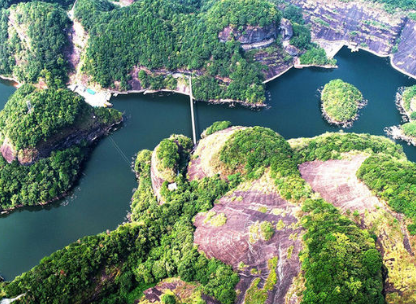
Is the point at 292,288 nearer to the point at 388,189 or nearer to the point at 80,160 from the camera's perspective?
the point at 388,189

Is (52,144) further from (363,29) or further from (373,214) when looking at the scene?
(363,29)

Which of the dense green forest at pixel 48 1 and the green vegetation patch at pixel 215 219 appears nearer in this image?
the green vegetation patch at pixel 215 219

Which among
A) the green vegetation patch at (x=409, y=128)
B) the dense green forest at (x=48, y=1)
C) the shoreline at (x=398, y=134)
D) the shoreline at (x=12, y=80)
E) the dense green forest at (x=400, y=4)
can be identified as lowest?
the shoreline at (x=398, y=134)

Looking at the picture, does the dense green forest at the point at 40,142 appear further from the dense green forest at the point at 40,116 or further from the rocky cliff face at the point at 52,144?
the rocky cliff face at the point at 52,144

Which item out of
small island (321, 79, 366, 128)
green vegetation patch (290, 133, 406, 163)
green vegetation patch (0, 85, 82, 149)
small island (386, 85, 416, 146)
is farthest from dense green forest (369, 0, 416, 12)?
green vegetation patch (0, 85, 82, 149)

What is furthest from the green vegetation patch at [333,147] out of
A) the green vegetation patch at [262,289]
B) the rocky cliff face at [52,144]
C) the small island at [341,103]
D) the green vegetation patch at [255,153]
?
the rocky cliff face at [52,144]

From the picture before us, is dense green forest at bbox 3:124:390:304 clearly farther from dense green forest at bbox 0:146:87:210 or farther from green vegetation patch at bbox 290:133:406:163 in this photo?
dense green forest at bbox 0:146:87:210

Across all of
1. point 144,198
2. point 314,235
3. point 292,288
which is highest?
point 314,235

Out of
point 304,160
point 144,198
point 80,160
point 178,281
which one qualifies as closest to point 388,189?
point 304,160
